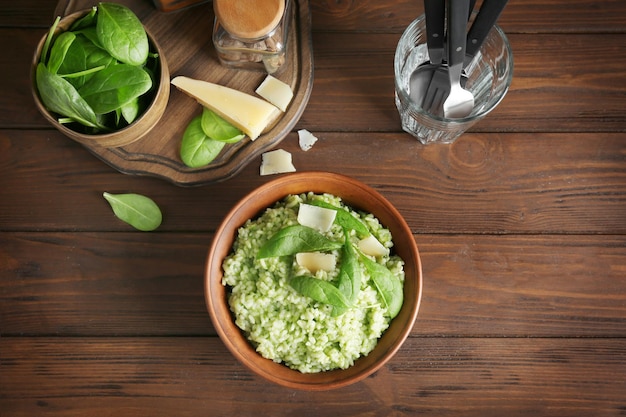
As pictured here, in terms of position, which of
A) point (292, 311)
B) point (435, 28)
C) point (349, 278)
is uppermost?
point (435, 28)

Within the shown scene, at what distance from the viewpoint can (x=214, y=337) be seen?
56.9 inches

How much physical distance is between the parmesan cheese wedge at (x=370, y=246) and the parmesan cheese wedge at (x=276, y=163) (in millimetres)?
289

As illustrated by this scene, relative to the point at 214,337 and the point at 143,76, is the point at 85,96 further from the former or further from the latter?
the point at 214,337

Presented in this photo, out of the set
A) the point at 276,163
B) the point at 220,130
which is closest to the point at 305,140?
the point at 276,163

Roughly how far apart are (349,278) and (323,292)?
59 millimetres

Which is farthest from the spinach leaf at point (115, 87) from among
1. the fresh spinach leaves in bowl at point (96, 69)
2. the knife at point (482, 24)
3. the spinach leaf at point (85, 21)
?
the knife at point (482, 24)

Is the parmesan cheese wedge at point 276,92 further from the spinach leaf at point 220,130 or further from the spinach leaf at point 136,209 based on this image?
the spinach leaf at point 136,209

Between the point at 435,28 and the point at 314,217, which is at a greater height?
the point at 435,28

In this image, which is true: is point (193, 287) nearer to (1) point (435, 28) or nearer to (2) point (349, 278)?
(2) point (349, 278)

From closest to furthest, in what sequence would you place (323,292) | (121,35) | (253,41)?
(323,292)
(121,35)
(253,41)

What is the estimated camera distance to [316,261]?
3.96ft

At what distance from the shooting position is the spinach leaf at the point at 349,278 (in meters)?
1.15

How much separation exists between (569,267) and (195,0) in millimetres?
1145

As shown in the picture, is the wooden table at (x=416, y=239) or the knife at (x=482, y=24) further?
the wooden table at (x=416, y=239)
